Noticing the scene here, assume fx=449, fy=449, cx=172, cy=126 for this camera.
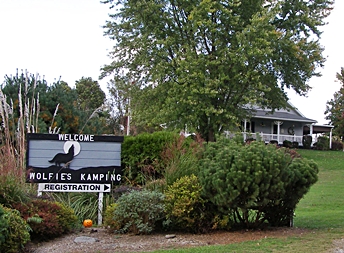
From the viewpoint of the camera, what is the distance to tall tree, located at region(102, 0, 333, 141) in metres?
24.4

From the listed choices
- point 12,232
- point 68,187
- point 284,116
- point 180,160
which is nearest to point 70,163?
point 68,187

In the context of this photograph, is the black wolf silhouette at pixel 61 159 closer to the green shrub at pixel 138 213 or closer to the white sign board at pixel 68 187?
the white sign board at pixel 68 187

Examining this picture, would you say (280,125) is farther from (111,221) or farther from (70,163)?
(111,221)

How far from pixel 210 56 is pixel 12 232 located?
2031 cm

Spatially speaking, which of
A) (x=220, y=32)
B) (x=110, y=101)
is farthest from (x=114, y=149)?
(x=110, y=101)

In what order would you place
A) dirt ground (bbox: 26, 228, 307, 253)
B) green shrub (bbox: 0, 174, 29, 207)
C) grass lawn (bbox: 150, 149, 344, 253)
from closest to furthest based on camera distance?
grass lawn (bbox: 150, 149, 344, 253) < dirt ground (bbox: 26, 228, 307, 253) < green shrub (bbox: 0, 174, 29, 207)

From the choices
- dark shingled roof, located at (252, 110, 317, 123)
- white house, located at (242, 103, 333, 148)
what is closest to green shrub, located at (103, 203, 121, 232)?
white house, located at (242, 103, 333, 148)

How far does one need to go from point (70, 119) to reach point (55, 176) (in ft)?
20.4

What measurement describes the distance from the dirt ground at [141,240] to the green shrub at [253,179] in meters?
0.44

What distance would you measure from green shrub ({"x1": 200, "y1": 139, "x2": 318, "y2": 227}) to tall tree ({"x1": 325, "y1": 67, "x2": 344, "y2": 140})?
150 ft

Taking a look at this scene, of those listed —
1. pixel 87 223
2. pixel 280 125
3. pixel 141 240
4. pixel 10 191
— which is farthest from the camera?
pixel 280 125

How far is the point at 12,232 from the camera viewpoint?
21.1 feet

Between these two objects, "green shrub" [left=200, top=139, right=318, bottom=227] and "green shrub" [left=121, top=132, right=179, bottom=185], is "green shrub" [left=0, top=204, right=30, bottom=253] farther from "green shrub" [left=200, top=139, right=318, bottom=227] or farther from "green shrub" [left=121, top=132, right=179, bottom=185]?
"green shrub" [left=121, top=132, right=179, bottom=185]

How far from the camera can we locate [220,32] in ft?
84.6
